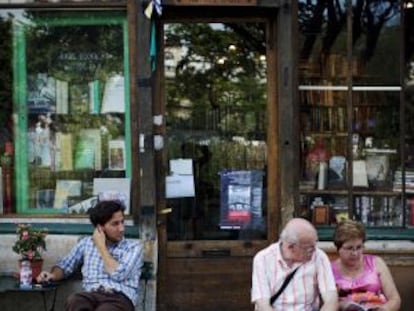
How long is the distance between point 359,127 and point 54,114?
2409mm

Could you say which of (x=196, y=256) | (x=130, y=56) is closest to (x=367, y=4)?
(x=130, y=56)

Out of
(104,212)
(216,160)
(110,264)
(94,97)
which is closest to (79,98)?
(94,97)

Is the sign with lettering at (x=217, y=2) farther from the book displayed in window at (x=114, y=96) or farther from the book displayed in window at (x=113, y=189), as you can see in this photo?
the book displayed in window at (x=113, y=189)

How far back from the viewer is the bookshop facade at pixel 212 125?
648 centimetres

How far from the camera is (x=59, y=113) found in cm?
661

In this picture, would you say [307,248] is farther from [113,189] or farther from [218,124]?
[113,189]

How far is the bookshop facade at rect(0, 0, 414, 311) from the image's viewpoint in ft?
21.3

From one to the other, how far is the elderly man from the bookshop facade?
1774 mm

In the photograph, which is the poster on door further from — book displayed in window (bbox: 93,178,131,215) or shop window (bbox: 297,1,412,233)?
book displayed in window (bbox: 93,178,131,215)

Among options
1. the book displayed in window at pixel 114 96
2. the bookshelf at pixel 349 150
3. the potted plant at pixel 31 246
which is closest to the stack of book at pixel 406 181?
the bookshelf at pixel 349 150

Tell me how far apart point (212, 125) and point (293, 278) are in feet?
7.16

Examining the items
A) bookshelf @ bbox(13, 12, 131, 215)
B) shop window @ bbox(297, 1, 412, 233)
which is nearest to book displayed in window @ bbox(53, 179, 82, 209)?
bookshelf @ bbox(13, 12, 131, 215)

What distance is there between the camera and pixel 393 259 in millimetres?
6387

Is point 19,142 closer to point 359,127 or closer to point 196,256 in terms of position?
point 196,256
